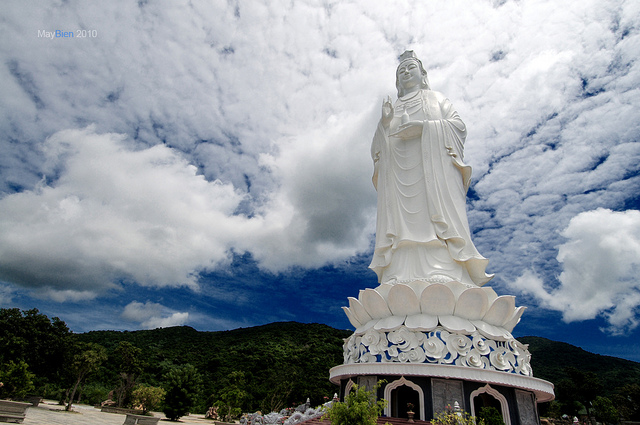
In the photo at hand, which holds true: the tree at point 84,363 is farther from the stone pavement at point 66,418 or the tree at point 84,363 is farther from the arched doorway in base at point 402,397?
the arched doorway in base at point 402,397

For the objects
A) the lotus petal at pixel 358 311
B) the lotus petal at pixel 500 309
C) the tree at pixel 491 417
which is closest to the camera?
the tree at pixel 491 417

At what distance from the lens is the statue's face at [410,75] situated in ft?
42.3

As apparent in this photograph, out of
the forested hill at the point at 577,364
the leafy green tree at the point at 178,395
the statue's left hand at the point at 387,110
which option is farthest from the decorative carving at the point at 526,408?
the forested hill at the point at 577,364

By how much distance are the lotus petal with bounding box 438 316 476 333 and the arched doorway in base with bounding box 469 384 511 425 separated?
1150mm

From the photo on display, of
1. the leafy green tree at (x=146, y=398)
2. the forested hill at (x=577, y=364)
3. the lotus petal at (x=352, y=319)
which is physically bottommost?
the leafy green tree at (x=146, y=398)

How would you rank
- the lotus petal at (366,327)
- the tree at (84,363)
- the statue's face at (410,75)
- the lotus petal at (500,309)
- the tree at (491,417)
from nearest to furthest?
the tree at (491,417) → the lotus petal at (500,309) → the lotus petal at (366,327) → the statue's face at (410,75) → the tree at (84,363)

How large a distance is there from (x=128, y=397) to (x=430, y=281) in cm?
1974

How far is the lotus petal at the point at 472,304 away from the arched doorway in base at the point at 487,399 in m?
1.46

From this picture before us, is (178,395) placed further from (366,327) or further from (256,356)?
(256,356)

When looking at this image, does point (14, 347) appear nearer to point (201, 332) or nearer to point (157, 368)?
point (157, 368)

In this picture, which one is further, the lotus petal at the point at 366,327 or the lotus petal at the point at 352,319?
the lotus petal at the point at 352,319

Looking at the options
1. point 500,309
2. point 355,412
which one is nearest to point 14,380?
point 355,412

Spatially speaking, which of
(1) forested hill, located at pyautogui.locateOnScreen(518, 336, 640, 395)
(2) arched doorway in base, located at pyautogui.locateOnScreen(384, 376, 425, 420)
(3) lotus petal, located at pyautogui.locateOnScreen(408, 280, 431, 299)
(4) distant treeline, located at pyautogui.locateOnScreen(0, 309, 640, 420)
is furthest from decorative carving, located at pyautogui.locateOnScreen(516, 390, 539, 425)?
(1) forested hill, located at pyautogui.locateOnScreen(518, 336, 640, 395)

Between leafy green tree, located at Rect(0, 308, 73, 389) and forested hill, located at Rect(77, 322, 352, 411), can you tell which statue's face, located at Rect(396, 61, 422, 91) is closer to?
forested hill, located at Rect(77, 322, 352, 411)
